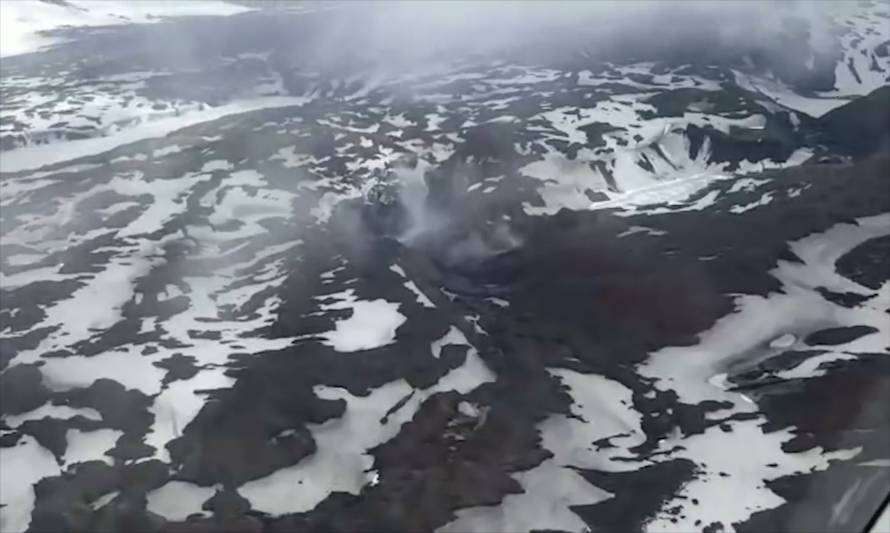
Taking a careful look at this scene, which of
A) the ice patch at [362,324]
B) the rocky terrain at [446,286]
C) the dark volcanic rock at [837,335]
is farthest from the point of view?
the ice patch at [362,324]

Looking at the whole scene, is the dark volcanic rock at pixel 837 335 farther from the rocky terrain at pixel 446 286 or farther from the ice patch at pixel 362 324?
the ice patch at pixel 362 324

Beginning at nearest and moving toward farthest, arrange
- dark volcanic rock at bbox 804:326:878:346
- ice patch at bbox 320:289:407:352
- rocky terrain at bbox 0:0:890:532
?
rocky terrain at bbox 0:0:890:532
dark volcanic rock at bbox 804:326:878:346
ice patch at bbox 320:289:407:352

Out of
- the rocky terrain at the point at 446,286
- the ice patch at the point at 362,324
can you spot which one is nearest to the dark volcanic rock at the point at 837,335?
the rocky terrain at the point at 446,286

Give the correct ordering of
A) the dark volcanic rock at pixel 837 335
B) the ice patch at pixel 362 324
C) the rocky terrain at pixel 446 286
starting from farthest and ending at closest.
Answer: the ice patch at pixel 362 324 → the dark volcanic rock at pixel 837 335 → the rocky terrain at pixel 446 286

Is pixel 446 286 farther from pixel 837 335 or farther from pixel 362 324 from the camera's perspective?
pixel 837 335

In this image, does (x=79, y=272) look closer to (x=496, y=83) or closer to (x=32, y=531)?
(x=32, y=531)

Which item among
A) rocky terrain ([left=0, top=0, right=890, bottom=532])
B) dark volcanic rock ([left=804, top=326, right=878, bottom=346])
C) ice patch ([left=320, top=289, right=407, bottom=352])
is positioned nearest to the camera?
rocky terrain ([left=0, top=0, right=890, bottom=532])

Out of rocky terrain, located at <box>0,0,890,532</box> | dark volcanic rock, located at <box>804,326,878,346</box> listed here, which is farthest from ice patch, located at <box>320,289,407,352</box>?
dark volcanic rock, located at <box>804,326,878,346</box>

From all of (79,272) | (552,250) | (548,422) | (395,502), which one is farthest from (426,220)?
(395,502)

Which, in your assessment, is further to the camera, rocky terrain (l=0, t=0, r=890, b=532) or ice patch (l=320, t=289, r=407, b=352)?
ice patch (l=320, t=289, r=407, b=352)

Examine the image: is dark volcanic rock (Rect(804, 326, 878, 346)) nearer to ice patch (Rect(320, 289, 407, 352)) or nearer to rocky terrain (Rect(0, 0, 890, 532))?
rocky terrain (Rect(0, 0, 890, 532))
